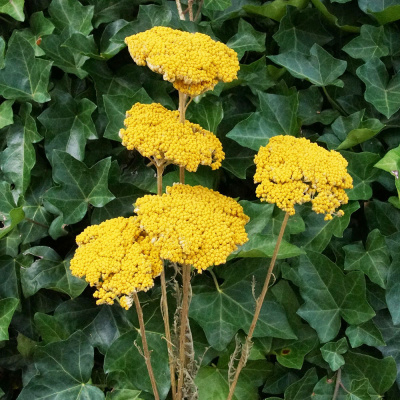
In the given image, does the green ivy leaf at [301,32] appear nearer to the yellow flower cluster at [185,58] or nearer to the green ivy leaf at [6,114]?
the yellow flower cluster at [185,58]

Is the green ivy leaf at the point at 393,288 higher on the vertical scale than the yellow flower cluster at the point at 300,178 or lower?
lower

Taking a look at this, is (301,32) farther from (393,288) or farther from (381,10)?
(393,288)

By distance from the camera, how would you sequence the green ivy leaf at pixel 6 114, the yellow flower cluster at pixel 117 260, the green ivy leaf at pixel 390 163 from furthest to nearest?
the green ivy leaf at pixel 6 114 < the green ivy leaf at pixel 390 163 < the yellow flower cluster at pixel 117 260

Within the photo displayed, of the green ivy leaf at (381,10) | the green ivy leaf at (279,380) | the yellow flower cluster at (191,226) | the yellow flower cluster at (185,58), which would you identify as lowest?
the green ivy leaf at (279,380)

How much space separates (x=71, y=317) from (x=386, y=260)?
665mm

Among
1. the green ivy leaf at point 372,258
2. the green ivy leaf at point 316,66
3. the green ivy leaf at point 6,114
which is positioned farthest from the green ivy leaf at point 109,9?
the green ivy leaf at point 372,258

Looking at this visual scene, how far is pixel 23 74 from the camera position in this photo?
112 cm

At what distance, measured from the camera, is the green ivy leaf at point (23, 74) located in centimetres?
111

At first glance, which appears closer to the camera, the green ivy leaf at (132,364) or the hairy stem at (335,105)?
the green ivy leaf at (132,364)

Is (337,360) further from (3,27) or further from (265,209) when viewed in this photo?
(3,27)

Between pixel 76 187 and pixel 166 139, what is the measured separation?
369 mm

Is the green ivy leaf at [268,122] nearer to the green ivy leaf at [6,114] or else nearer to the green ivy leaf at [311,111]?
the green ivy leaf at [311,111]

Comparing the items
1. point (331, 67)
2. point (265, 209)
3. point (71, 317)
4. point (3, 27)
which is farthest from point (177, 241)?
point (3, 27)

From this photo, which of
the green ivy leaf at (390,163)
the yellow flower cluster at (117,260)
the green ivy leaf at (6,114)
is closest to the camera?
the yellow flower cluster at (117,260)
